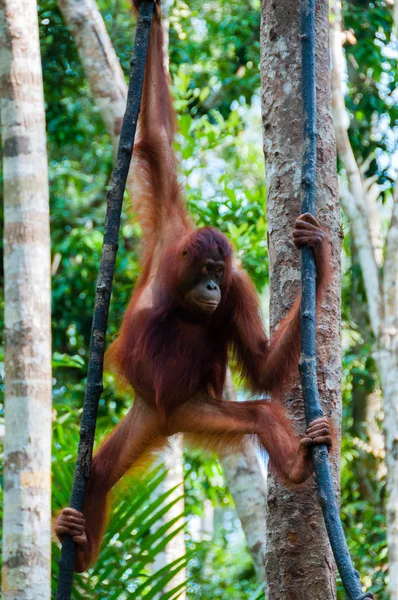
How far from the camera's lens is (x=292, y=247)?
2.87 metres

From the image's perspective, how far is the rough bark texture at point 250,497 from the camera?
495 centimetres

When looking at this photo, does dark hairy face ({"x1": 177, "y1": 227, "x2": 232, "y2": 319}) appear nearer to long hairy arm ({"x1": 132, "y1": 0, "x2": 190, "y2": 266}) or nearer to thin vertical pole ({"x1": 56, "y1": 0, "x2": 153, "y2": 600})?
long hairy arm ({"x1": 132, "y1": 0, "x2": 190, "y2": 266})

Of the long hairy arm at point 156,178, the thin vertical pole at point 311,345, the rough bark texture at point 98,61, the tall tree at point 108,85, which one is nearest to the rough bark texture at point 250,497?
the tall tree at point 108,85

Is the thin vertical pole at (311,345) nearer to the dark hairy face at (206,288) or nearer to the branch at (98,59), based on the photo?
the dark hairy face at (206,288)

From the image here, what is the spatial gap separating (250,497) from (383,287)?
239 cm

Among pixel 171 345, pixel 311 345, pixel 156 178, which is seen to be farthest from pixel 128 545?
pixel 311 345

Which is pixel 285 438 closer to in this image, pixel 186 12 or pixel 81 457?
pixel 81 457

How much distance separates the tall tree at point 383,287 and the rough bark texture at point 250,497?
3.94ft

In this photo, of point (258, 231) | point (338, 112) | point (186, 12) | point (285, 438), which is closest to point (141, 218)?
point (285, 438)

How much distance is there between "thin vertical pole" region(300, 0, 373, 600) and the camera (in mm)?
1849

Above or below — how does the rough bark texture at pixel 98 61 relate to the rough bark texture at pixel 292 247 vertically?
above

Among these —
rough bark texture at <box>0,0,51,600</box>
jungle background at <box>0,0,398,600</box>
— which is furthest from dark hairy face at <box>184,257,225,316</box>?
jungle background at <box>0,0,398,600</box>

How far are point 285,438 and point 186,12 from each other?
6637mm

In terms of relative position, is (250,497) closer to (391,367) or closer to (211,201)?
(391,367)
